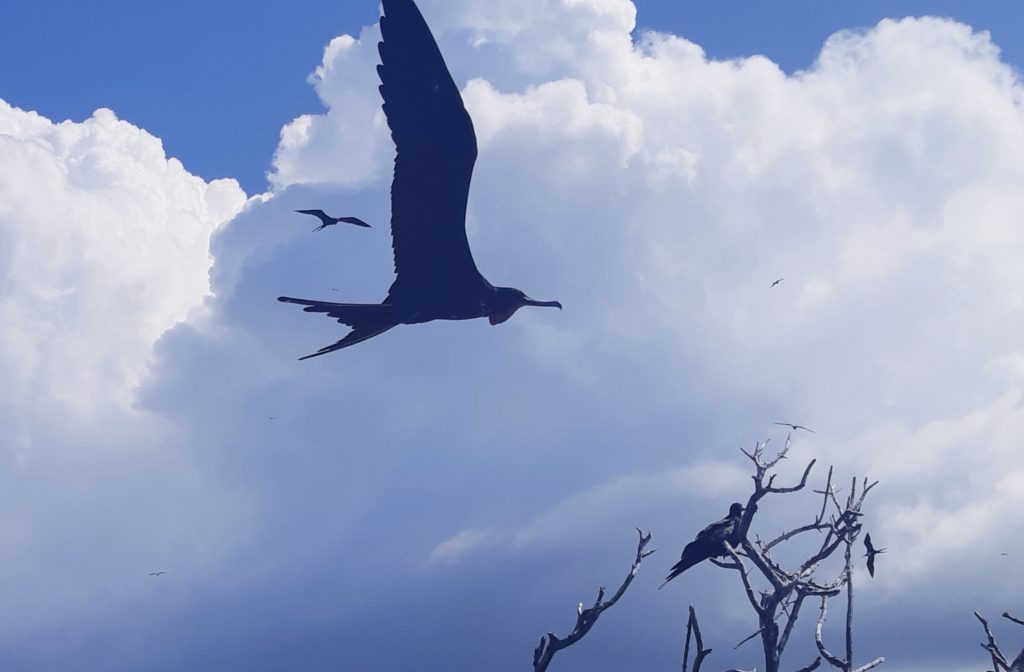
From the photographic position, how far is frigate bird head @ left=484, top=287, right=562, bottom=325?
37.8ft

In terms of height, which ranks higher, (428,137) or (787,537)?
(428,137)

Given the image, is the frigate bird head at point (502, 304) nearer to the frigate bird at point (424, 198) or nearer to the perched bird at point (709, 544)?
the frigate bird at point (424, 198)

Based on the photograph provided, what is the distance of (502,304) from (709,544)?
3466mm

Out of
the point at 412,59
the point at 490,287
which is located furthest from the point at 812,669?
the point at 412,59

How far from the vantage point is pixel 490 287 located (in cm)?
1151

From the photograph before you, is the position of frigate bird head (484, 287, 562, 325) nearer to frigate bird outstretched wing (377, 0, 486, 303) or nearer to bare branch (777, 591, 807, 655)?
frigate bird outstretched wing (377, 0, 486, 303)

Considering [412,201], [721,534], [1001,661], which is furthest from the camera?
[721,534]

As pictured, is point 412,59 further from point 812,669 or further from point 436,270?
point 812,669

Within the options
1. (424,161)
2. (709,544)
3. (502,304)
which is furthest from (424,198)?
(709,544)

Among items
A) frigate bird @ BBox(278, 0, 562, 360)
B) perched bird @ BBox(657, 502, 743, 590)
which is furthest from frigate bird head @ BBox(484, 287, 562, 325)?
perched bird @ BBox(657, 502, 743, 590)

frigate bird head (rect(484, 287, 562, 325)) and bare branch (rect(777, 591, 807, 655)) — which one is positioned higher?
frigate bird head (rect(484, 287, 562, 325))

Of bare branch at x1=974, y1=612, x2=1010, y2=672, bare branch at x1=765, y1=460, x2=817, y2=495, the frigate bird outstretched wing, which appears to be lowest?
bare branch at x1=974, y1=612, x2=1010, y2=672

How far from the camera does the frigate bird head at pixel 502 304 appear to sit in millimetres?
11516

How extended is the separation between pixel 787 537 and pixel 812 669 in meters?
1.19
